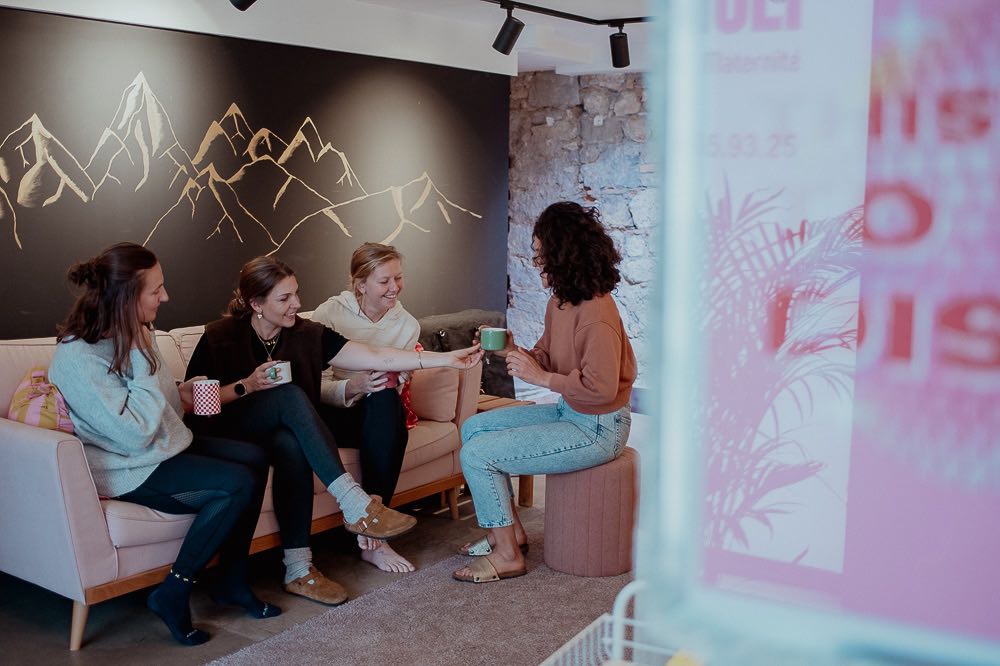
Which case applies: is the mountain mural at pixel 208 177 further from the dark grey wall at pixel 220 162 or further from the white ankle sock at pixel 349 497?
the white ankle sock at pixel 349 497

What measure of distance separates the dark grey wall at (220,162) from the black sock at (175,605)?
129 cm

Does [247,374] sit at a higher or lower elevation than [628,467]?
higher

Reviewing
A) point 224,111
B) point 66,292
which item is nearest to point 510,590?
point 66,292

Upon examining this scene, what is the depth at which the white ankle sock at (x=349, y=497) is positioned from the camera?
11.4 feet

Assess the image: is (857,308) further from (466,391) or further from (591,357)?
(466,391)

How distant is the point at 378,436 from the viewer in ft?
12.4

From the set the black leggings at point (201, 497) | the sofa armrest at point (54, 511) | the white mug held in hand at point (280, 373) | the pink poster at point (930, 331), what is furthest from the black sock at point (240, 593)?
the pink poster at point (930, 331)

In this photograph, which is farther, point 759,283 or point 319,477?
point 319,477

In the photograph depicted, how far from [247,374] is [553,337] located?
1.08m

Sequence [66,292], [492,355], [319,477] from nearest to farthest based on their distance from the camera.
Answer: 1. [319,477]
2. [66,292]
3. [492,355]

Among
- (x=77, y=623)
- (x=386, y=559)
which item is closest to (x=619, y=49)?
(x=386, y=559)

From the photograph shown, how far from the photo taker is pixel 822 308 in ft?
2.34

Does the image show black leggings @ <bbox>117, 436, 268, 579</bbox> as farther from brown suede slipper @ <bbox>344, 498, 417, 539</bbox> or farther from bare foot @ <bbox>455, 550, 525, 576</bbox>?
bare foot @ <bbox>455, 550, 525, 576</bbox>

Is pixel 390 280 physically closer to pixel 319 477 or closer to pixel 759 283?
pixel 319 477
